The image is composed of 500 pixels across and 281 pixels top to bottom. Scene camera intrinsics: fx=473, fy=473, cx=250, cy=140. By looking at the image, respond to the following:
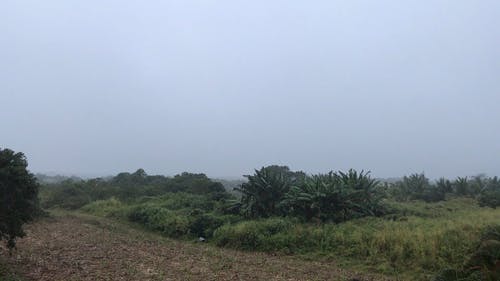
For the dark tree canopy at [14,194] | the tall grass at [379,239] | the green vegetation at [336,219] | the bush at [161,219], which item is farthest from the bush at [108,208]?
the dark tree canopy at [14,194]

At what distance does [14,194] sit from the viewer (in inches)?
436

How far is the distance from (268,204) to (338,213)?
2.88m

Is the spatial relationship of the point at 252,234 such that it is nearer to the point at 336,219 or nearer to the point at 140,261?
the point at 336,219

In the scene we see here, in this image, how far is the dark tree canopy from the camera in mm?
10719

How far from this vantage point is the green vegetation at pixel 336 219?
1199cm

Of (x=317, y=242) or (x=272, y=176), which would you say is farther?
(x=272, y=176)

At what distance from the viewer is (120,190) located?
27.8 m

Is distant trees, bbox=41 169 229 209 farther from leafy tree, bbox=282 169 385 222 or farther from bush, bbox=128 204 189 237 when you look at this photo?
leafy tree, bbox=282 169 385 222

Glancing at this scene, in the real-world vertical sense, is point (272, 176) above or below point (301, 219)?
above

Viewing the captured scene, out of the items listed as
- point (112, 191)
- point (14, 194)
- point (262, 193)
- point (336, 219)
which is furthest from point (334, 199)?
point (112, 191)

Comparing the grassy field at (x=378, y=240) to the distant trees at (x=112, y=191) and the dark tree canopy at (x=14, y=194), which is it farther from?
the distant trees at (x=112, y=191)

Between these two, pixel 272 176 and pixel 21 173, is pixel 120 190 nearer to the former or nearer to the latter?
pixel 272 176

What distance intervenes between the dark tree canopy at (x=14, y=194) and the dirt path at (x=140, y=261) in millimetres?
830

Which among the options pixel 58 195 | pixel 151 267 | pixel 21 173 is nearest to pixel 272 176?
pixel 151 267
